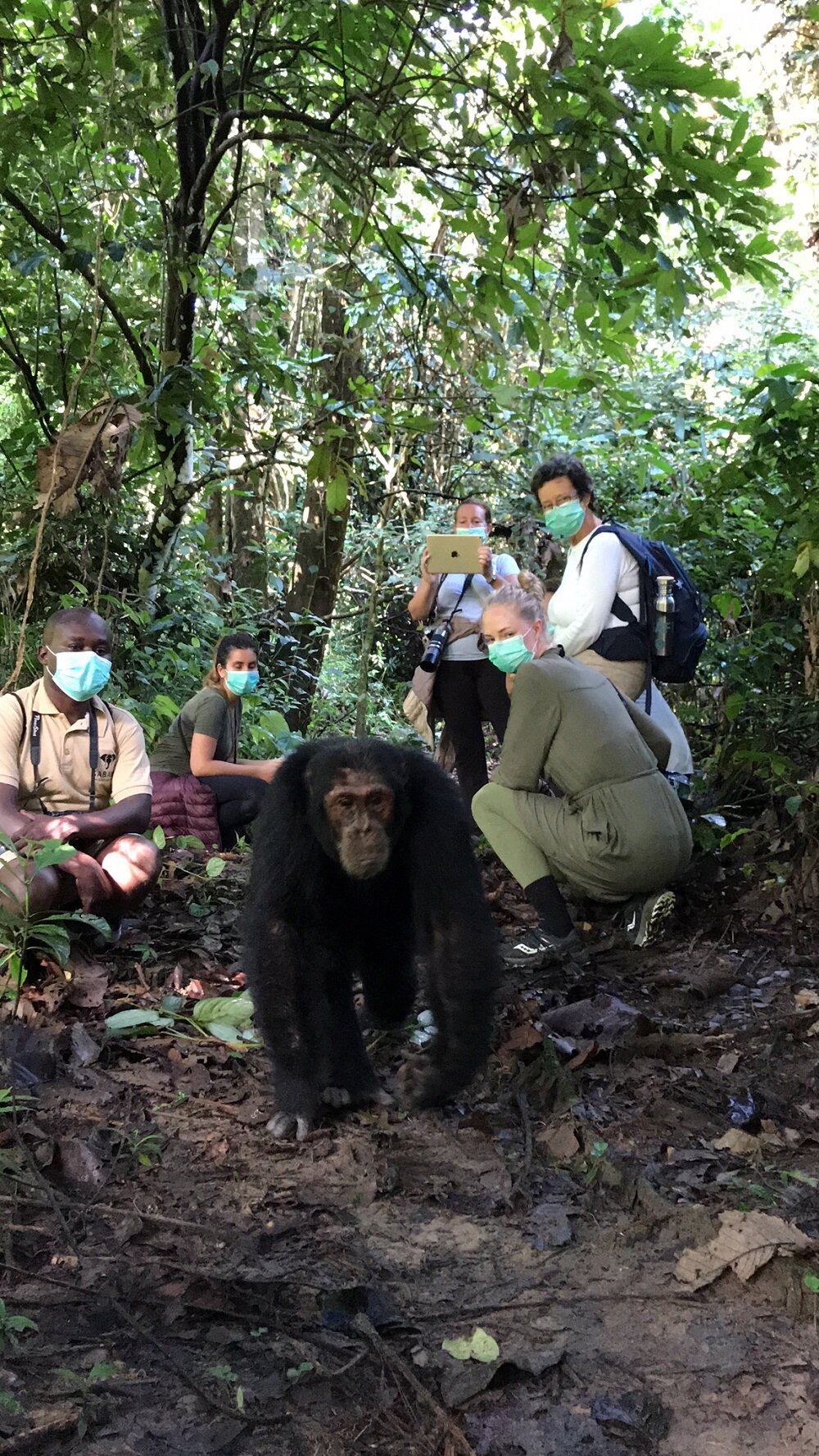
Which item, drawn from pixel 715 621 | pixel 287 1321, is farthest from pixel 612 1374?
pixel 715 621

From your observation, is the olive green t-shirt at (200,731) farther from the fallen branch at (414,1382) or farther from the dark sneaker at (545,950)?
the fallen branch at (414,1382)

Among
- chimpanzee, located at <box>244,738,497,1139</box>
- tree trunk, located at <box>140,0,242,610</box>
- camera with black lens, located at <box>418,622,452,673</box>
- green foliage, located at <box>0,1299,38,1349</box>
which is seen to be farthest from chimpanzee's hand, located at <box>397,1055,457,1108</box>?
tree trunk, located at <box>140,0,242,610</box>

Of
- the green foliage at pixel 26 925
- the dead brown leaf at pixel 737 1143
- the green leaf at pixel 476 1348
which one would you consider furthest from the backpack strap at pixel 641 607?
the green leaf at pixel 476 1348

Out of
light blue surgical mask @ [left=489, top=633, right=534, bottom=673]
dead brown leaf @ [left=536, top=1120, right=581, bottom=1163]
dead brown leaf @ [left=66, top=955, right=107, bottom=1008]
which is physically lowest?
dead brown leaf @ [left=536, top=1120, right=581, bottom=1163]

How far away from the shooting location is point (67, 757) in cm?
448

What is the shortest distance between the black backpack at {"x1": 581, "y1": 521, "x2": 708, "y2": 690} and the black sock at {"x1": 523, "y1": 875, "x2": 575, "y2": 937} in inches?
41.6

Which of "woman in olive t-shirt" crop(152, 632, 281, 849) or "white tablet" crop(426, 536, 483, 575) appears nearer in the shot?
"white tablet" crop(426, 536, 483, 575)

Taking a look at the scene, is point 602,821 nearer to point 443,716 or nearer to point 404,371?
point 443,716

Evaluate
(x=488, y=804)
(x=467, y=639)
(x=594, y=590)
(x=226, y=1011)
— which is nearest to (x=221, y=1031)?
(x=226, y=1011)

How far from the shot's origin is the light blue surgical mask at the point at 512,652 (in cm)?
471

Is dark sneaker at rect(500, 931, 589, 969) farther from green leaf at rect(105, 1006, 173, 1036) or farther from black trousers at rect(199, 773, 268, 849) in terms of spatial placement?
black trousers at rect(199, 773, 268, 849)

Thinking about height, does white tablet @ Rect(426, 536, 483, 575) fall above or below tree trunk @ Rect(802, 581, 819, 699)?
above

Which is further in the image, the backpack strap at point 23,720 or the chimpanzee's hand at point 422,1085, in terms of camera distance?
the backpack strap at point 23,720

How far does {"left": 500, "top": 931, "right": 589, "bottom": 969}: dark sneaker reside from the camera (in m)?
4.55
